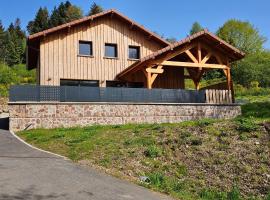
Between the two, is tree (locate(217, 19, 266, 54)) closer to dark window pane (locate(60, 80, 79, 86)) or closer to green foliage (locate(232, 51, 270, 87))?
green foliage (locate(232, 51, 270, 87))

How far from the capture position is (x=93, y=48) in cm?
2584

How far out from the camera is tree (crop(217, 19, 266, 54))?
73812 millimetres

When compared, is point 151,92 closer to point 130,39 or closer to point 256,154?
point 130,39

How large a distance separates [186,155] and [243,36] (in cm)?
6596

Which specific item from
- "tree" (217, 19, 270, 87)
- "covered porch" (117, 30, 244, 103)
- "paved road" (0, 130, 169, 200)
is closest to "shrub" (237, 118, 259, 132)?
"paved road" (0, 130, 169, 200)

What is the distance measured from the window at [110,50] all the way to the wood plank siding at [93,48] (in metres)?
0.32

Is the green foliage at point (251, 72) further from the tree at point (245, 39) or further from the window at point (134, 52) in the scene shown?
the window at point (134, 52)

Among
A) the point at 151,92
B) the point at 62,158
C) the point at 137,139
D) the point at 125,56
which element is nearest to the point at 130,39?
the point at 125,56

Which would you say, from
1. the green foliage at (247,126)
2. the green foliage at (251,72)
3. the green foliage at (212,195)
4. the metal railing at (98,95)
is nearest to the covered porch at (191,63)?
the metal railing at (98,95)

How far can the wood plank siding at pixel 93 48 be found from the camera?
80.3 ft

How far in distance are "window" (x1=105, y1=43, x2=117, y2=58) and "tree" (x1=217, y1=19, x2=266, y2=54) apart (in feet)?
169

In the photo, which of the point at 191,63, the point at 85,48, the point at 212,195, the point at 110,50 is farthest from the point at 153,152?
the point at 110,50

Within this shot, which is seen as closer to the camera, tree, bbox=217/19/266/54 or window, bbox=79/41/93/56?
window, bbox=79/41/93/56

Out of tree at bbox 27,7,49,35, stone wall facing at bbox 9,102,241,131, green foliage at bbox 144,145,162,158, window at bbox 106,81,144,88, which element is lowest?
green foliage at bbox 144,145,162,158
